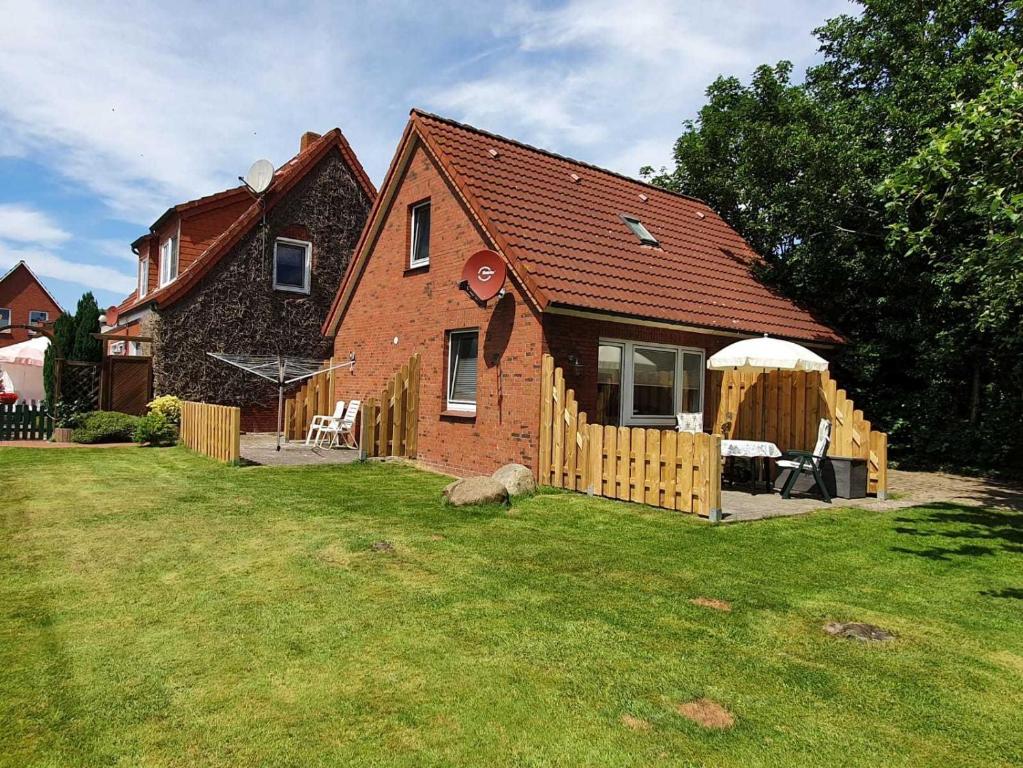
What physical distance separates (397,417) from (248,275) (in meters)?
8.50

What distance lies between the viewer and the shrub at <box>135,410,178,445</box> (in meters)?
16.2

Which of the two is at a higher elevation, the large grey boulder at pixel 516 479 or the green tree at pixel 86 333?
the green tree at pixel 86 333

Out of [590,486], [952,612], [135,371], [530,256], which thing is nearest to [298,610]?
[952,612]

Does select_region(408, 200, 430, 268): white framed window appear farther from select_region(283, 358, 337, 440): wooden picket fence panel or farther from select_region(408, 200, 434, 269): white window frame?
select_region(283, 358, 337, 440): wooden picket fence panel

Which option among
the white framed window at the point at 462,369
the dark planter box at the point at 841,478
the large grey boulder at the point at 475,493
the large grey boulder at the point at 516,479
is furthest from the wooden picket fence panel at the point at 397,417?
the dark planter box at the point at 841,478

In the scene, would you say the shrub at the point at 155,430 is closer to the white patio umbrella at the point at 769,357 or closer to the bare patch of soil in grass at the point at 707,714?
the white patio umbrella at the point at 769,357

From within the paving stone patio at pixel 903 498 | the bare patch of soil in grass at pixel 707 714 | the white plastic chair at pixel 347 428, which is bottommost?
the bare patch of soil in grass at pixel 707 714

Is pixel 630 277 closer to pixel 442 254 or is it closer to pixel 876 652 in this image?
pixel 442 254

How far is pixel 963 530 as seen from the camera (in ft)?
27.8

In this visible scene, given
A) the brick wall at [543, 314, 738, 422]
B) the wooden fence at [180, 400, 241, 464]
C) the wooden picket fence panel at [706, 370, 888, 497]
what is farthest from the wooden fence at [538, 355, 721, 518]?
the wooden fence at [180, 400, 241, 464]

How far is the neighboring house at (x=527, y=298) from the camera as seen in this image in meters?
11.5

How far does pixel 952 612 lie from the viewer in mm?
5281

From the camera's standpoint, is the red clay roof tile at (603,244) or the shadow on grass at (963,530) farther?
the red clay roof tile at (603,244)

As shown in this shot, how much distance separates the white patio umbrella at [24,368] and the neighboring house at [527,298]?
11718 millimetres
